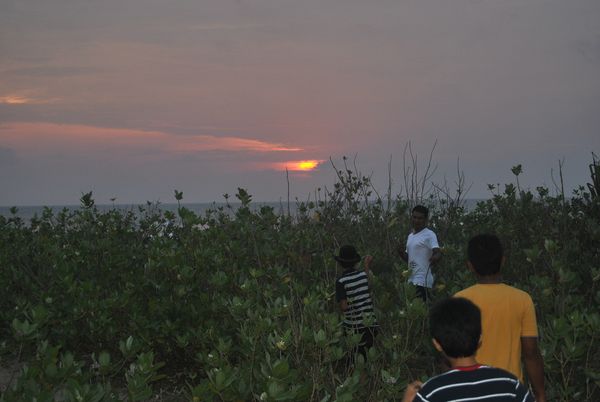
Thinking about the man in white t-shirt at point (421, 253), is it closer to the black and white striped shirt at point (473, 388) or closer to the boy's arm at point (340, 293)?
the boy's arm at point (340, 293)

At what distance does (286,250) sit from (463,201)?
5.74 metres

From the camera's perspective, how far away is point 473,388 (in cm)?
285

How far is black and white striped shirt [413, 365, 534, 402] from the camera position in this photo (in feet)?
9.27

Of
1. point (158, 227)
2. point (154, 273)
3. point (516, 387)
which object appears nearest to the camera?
point (516, 387)

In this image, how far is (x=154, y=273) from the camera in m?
8.23

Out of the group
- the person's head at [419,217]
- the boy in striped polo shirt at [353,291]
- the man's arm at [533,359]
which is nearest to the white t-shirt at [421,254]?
the person's head at [419,217]

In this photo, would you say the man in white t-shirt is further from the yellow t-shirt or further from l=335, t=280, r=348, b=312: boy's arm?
the yellow t-shirt

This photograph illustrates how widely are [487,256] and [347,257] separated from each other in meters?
3.47

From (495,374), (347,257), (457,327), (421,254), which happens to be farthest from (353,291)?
(495,374)

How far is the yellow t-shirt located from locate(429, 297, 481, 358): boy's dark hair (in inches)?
39.6

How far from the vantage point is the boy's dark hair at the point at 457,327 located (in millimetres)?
2988

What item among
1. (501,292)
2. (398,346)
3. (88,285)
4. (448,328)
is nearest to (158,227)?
(88,285)

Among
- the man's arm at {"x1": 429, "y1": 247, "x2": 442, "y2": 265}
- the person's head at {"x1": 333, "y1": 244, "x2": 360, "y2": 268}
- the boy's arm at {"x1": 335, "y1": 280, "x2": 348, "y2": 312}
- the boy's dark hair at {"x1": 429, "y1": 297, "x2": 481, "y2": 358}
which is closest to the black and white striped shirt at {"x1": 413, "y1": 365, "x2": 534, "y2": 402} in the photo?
the boy's dark hair at {"x1": 429, "y1": 297, "x2": 481, "y2": 358}

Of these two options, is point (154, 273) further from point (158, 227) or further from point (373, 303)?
point (158, 227)
